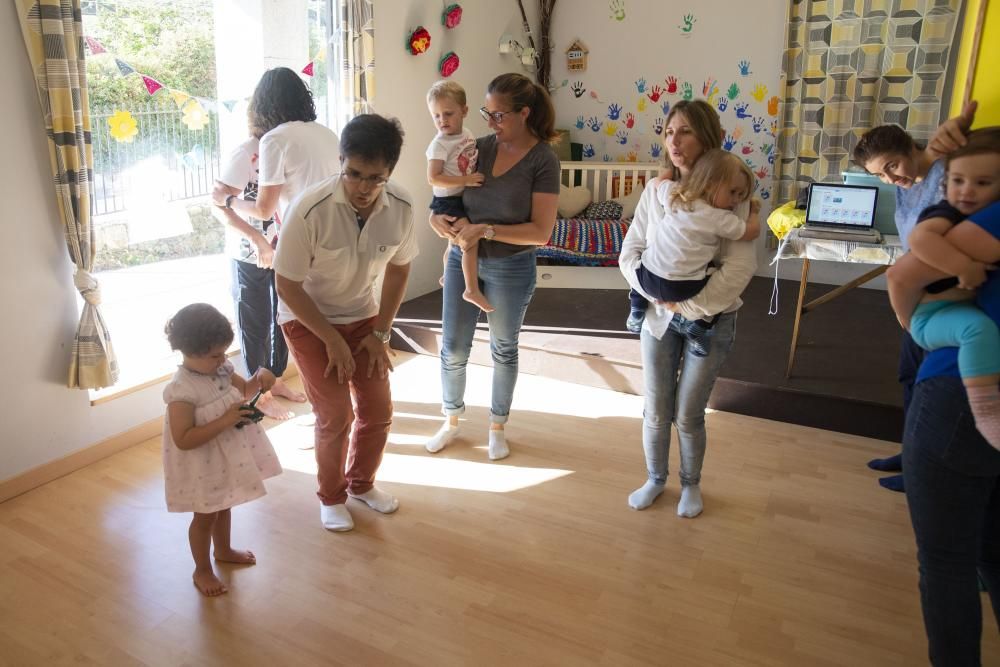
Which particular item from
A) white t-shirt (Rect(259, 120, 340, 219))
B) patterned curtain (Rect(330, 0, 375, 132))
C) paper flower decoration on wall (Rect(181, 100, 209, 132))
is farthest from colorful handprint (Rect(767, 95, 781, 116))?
paper flower decoration on wall (Rect(181, 100, 209, 132))

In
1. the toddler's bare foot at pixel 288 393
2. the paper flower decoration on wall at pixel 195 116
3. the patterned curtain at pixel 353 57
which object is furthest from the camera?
the patterned curtain at pixel 353 57

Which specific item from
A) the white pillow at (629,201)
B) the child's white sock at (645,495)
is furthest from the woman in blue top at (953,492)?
the white pillow at (629,201)

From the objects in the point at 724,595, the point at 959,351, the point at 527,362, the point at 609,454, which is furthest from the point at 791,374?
the point at 959,351

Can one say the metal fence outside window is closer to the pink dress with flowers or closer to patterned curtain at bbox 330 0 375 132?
patterned curtain at bbox 330 0 375 132

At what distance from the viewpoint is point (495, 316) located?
2959mm

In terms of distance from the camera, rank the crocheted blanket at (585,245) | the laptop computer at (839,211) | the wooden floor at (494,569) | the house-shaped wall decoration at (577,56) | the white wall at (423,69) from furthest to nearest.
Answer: the house-shaped wall decoration at (577,56)
the crocheted blanket at (585,245)
the white wall at (423,69)
the laptop computer at (839,211)
the wooden floor at (494,569)

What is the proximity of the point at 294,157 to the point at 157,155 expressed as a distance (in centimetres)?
92

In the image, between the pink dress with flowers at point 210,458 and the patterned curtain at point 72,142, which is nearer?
the pink dress with flowers at point 210,458

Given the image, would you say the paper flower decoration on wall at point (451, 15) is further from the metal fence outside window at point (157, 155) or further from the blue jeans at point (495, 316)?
the blue jeans at point (495, 316)

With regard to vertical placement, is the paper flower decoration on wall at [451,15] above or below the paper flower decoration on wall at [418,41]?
above

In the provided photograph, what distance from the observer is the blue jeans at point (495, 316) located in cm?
288

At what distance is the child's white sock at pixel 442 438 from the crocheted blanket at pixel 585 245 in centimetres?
211

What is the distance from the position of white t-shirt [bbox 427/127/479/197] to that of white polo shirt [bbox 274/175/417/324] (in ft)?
1.46

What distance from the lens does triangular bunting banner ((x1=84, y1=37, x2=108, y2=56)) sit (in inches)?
118
